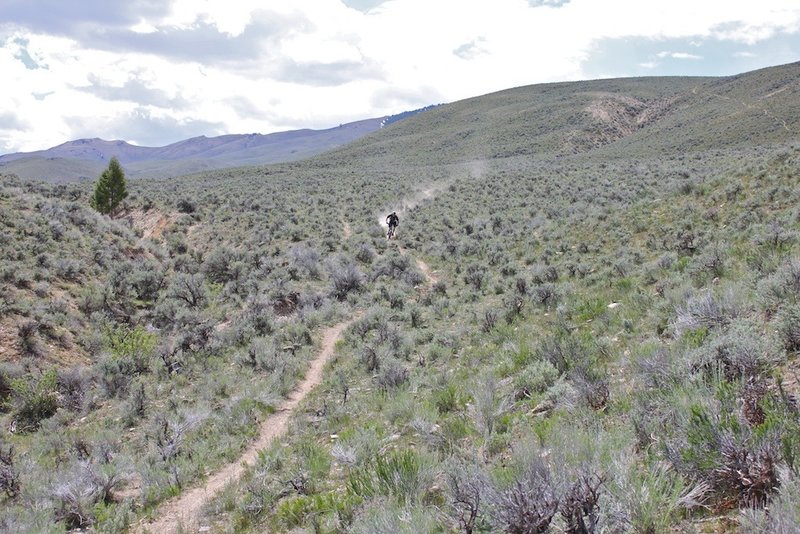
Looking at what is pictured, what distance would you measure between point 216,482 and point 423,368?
470cm

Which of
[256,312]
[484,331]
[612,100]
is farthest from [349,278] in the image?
[612,100]

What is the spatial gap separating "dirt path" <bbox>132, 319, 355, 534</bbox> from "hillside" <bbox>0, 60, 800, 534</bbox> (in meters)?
0.05

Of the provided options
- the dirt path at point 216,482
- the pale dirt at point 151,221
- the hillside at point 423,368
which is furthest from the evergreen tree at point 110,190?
the dirt path at point 216,482

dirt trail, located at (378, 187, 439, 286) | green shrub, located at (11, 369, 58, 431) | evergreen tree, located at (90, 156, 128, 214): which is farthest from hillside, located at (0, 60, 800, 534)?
evergreen tree, located at (90, 156, 128, 214)

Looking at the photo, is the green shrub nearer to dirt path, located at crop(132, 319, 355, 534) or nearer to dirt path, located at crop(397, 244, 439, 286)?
dirt path, located at crop(132, 319, 355, 534)

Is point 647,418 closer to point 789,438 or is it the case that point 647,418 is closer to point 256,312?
point 789,438

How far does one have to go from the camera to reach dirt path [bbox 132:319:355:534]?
20.2 feet

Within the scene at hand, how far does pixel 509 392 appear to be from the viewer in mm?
7168

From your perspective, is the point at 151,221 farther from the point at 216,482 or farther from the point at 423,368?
the point at 216,482

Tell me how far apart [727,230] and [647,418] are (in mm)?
11637

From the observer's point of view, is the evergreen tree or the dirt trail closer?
the dirt trail

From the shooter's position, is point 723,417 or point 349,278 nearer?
point 723,417

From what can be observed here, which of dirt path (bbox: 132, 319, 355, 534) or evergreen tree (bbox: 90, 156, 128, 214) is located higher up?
evergreen tree (bbox: 90, 156, 128, 214)

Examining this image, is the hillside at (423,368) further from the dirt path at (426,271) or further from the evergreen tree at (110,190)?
the evergreen tree at (110,190)
